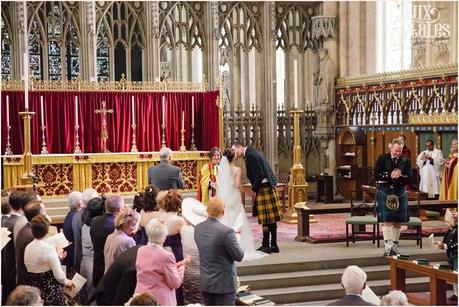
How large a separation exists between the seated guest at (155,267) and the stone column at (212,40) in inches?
439

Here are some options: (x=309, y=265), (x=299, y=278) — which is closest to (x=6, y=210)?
(x=299, y=278)

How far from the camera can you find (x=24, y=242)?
18.6 feet

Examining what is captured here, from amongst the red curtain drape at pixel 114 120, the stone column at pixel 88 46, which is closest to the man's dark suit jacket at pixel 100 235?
the red curtain drape at pixel 114 120

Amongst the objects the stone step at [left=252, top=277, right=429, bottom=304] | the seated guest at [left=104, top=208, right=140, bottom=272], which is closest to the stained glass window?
the stone step at [left=252, top=277, right=429, bottom=304]

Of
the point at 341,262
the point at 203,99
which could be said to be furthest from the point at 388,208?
the point at 203,99

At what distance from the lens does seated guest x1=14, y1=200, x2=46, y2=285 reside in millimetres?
5641

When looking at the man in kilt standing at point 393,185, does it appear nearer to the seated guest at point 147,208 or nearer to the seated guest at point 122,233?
the seated guest at point 147,208

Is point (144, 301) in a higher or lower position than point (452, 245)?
higher

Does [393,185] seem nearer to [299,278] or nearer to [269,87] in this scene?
[299,278]

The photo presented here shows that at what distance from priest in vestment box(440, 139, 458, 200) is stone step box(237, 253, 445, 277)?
3.28 m

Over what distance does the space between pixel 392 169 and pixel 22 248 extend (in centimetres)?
460

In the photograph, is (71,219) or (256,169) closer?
(71,219)

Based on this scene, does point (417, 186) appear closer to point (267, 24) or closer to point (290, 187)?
point (290, 187)

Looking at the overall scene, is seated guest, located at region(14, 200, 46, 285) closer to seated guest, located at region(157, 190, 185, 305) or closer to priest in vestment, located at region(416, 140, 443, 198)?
seated guest, located at region(157, 190, 185, 305)
